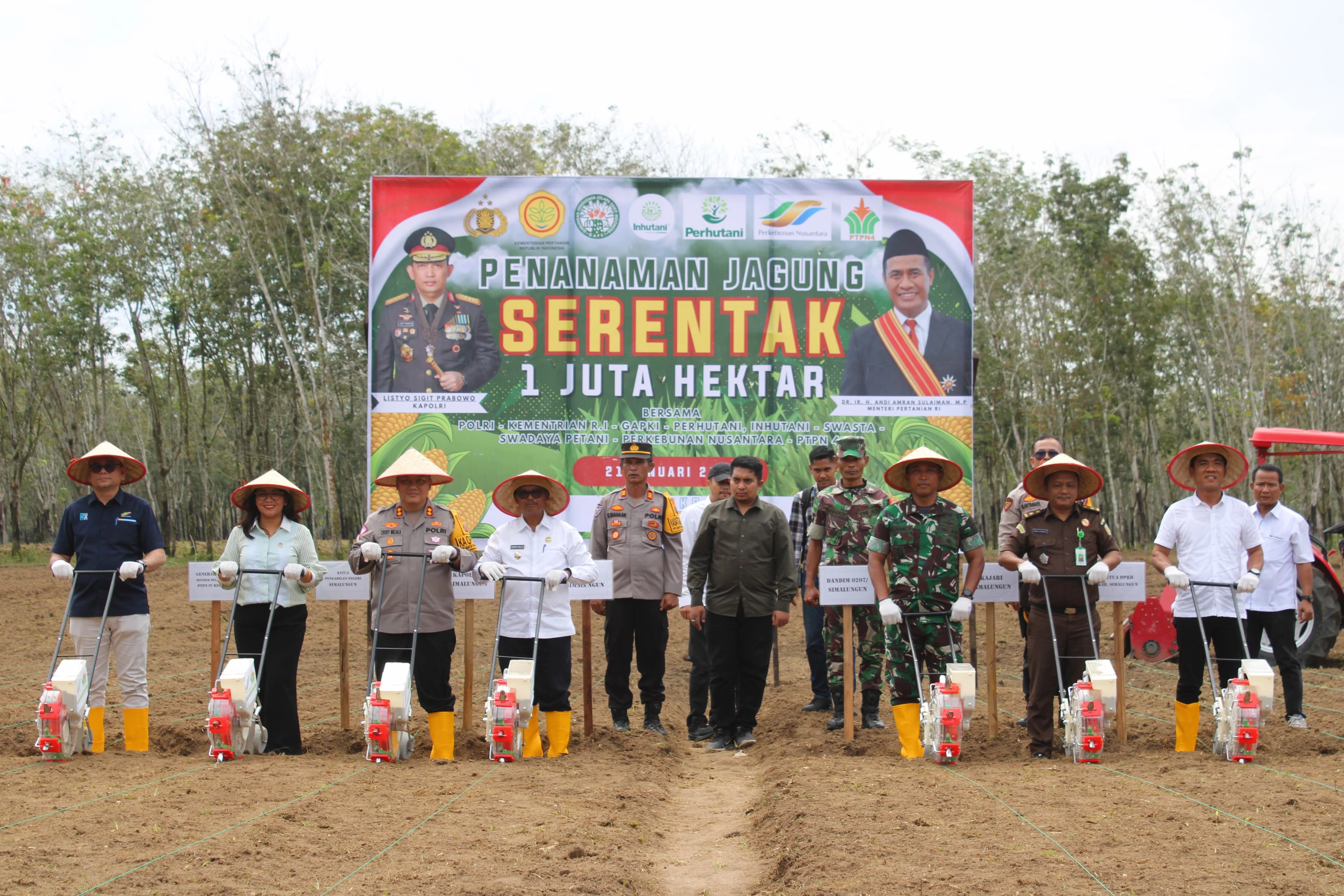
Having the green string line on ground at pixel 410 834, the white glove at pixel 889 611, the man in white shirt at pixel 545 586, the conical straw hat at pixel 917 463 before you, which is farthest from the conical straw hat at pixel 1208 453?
the man in white shirt at pixel 545 586

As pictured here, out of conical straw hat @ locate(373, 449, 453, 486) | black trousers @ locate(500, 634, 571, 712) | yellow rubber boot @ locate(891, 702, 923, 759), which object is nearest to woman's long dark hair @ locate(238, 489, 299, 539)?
conical straw hat @ locate(373, 449, 453, 486)

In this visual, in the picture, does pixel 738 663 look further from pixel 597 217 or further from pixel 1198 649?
pixel 597 217

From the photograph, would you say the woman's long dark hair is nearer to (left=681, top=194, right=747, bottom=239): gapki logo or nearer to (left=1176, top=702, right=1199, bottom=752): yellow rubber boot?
(left=1176, top=702, right=1199, bottom=752): yellow rubber boot

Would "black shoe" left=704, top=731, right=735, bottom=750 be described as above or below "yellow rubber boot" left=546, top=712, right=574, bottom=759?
below

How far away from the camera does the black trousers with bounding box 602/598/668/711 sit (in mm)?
7590

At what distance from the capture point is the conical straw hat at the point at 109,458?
22.3 feet

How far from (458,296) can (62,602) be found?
851 centimetres

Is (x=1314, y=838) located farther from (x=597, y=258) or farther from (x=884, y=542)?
(x=597, y=258)

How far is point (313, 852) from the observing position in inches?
177

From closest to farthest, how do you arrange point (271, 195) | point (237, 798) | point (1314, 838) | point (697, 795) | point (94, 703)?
point (1314, 838)
point (237, 798)
point (697, 795)
point (94, 703)
point (271, 195)

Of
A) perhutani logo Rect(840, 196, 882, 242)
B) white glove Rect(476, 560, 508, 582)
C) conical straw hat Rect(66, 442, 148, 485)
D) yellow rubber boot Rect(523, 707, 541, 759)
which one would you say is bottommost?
yellow rubber boot Rect(523, 707, 541, 759)

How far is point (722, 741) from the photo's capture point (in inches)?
293

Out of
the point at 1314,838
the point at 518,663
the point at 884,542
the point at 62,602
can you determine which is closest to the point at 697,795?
the point at 518,663

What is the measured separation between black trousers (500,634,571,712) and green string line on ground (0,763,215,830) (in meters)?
1.65
